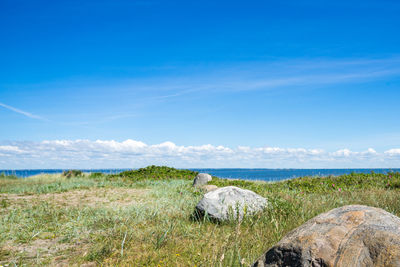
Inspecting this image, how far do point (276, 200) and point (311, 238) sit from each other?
4697mm

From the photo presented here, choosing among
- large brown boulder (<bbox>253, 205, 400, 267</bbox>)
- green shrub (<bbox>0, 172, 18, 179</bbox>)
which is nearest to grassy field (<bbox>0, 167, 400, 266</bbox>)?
large brown boulder (<bbox>253, 205, 400, 267</bbox>)

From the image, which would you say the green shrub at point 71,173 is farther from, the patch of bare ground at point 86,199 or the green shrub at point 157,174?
the patch of bare ground at point 86,199

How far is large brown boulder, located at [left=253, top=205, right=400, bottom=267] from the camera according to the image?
8.03 ft

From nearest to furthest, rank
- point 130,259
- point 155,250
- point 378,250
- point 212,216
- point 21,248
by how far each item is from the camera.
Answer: point 378,250 → point 130,259 → point 155,250 → point 21,248 → point 212,216

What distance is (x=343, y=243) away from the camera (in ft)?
8.55

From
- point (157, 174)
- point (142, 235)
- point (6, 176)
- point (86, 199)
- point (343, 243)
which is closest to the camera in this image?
point (343, 243)

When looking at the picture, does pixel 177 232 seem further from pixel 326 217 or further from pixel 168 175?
pixel 168 175

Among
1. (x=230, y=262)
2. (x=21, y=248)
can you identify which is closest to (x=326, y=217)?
(x=230, y=262)

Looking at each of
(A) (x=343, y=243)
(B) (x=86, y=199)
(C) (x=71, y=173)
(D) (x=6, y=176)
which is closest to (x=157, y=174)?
(C) (x=71, y=173)

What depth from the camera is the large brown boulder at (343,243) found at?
245 centimetres

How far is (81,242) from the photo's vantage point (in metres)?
5.87

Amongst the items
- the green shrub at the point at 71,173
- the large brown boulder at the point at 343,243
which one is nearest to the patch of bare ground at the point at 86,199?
the large brown boulder at the point at 343,243

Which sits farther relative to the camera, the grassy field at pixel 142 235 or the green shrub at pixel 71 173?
the green shrub at pixel 71 173

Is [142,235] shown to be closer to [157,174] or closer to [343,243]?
[343,243]
